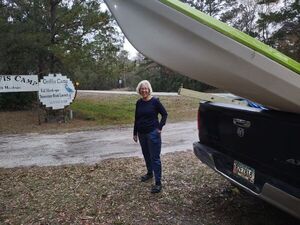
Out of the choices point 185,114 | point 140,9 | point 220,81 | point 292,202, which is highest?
point 140,9

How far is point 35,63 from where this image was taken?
16.5 metres

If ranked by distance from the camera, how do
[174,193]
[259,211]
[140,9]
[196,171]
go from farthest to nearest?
[196,171], [174,193], [259,211], [140,9]

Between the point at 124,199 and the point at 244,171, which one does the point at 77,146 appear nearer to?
the point at 124,199

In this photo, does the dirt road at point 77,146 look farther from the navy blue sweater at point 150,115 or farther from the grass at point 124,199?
the navy blue sweater at point 150,115

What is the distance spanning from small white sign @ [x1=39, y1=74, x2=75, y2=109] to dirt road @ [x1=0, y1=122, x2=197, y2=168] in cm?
257

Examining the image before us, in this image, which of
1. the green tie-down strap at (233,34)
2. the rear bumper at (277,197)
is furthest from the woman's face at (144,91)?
the green tie-down strap at (233,34)

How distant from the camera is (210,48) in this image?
2.92m

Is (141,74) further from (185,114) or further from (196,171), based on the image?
(196,171)

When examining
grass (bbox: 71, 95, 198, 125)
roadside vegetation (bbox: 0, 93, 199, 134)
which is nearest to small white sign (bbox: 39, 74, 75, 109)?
roadside vegetation (bbox: 0, 93, 199, 134)

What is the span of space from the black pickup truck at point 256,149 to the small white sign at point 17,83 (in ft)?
33.0

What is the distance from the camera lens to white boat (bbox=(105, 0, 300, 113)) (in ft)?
9.39

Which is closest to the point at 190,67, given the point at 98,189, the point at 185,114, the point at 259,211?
the point at 259,211

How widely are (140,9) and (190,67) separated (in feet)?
2.11

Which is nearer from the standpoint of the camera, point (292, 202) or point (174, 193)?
point (292, 202)
